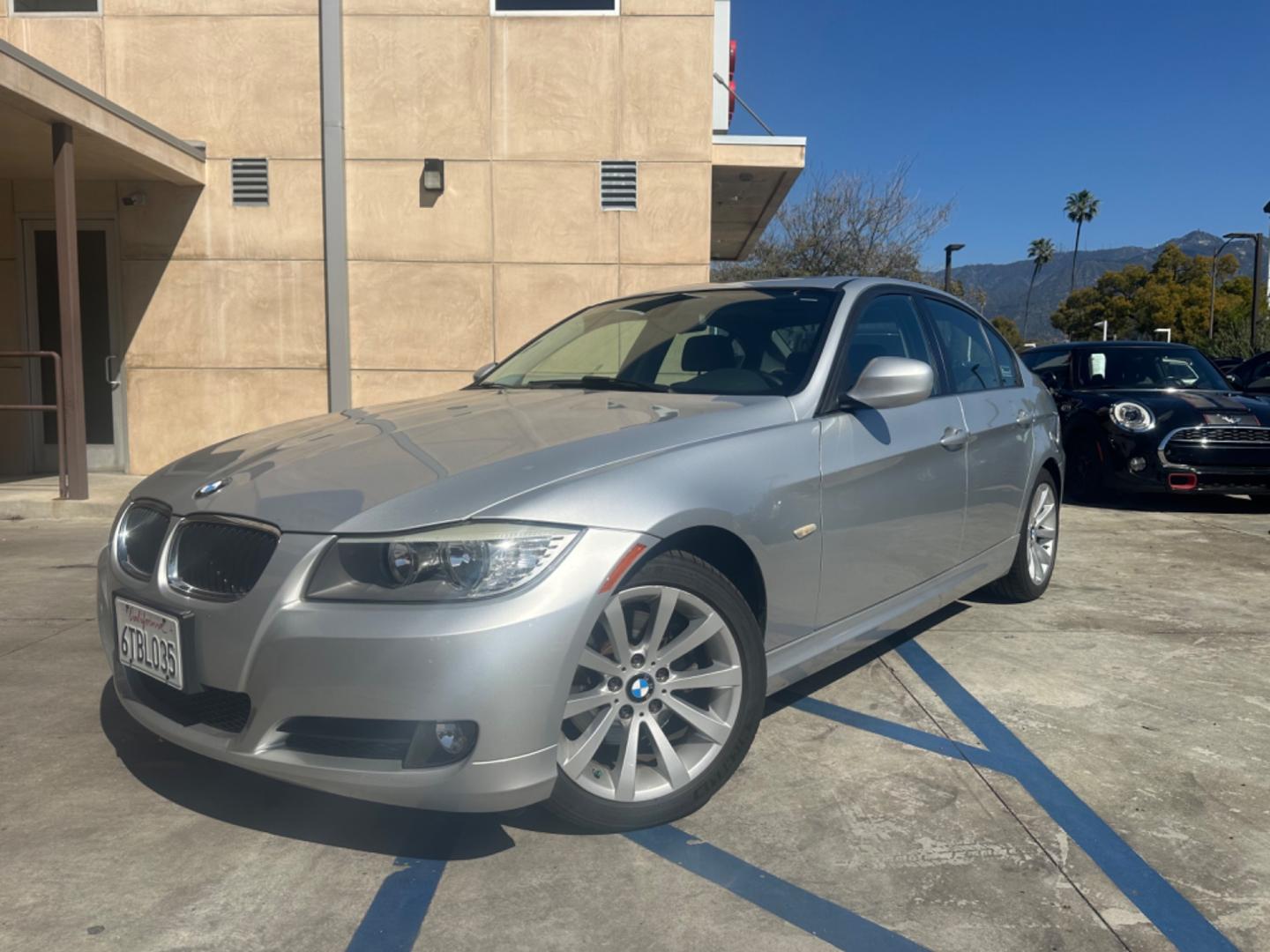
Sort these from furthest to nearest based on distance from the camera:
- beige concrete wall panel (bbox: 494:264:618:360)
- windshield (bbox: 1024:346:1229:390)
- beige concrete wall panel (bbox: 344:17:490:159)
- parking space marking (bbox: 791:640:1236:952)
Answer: beige concrete wall panel (bbox: 494:264:618:360), beige concrete wall panel (bbox: 344:17:490:159), windshield (bbox: 1024:346:1229:390), parking space marking (bbox: 791:640:1236:952)

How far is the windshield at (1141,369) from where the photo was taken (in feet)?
29.4

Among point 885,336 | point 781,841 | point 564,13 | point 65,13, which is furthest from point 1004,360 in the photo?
point 65,13

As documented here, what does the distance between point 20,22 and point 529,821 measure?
1107cm

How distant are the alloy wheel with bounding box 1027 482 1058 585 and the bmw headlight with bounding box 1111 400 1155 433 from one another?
361cm

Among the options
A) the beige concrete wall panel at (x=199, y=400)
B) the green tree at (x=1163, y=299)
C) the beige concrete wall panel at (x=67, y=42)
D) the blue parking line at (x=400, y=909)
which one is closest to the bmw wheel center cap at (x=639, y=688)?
the blue parking line at (x=400, y=909)

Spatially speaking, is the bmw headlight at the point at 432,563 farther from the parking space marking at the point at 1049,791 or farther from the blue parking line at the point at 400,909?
the parking space marking at the point at 1049,791

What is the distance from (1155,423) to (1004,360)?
4.15m

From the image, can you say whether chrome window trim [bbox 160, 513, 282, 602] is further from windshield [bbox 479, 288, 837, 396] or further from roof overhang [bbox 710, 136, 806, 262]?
roof overhang [bbox 710, 136, 806, 262]

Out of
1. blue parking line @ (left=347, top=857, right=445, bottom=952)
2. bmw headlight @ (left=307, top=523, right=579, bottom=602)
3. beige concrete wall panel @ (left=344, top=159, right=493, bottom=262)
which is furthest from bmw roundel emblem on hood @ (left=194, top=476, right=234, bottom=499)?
beige concrete wall panel @ (left=344, top=159, right=493, bottom=262)

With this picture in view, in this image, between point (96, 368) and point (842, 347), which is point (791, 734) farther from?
point (96, 368)

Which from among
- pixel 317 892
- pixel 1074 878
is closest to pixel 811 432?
pixel 1074 878

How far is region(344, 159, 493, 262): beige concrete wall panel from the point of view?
10.3 m

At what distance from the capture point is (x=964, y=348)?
4547mm

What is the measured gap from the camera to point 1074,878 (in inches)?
97.8
